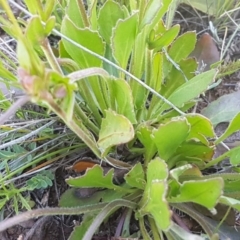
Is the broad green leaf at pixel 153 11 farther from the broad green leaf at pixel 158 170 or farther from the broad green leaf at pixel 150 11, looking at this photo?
the broad green leaf at pixel 158 170

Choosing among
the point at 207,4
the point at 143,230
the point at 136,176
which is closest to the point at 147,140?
the point at 136,176

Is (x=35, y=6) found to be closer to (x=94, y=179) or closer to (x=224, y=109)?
(x=94, y=179)

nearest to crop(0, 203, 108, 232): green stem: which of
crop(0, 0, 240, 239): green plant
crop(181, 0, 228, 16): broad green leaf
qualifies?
crop(0, 0, 240, 239): green plant

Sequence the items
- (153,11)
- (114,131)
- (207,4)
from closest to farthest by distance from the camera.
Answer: (114,131), (153,11), (207,4)

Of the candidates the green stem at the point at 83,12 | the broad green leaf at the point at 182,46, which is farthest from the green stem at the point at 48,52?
the broad green leaf at the point at 182,46

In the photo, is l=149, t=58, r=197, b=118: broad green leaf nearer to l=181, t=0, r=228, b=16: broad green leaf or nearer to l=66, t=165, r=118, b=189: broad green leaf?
l=66, t=165, r=118, b=189: broad green leaf
